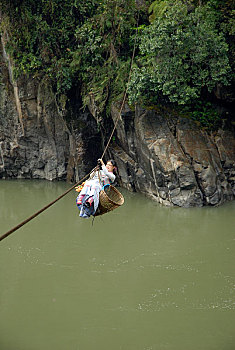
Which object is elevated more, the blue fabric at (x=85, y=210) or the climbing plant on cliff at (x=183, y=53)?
the climbing plant on cliff at (x=183, y=53)

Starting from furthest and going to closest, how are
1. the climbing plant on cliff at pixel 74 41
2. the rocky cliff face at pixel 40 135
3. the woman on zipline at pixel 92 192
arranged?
1. the rocky cliff face at pixel 40 135
2. the climbing plant on cliff at pixel 74 41
3. the woman on zipline at pixel 92 192

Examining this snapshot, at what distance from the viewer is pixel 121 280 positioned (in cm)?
663

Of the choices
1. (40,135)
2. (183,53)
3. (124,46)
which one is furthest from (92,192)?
(40,135)

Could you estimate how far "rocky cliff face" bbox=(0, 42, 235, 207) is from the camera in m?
9.37

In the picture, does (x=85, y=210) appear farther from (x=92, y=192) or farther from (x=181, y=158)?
(x=181, y=158)

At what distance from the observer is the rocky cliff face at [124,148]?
9367 mm

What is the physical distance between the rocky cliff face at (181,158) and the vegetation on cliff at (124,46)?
1.77 feet

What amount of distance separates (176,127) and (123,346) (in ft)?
18.2

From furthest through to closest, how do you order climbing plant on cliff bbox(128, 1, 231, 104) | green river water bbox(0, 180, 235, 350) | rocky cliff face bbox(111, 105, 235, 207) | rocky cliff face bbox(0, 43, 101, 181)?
rocky cliff face bbox(0, 43, 101, 181), rocky cliff face bbox(111, 105, 235, 207), climbing plant on cliff bbox(128, 1, 231, 104), green river water bbox(0, 180, 235, 350)

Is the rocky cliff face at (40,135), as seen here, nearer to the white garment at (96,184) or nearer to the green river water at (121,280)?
the green river water at (121,280)

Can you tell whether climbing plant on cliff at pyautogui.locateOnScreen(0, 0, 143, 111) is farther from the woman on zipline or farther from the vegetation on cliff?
the woman on zipline

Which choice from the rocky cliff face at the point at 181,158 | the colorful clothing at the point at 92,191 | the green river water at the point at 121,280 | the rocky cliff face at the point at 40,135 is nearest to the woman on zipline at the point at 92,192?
the colorful clothing at the point at 92,191

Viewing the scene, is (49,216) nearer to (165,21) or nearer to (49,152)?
(49,152)

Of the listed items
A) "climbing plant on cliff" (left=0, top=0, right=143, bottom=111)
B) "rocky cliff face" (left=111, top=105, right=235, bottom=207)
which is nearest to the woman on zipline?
"rocky cliff face" (left=111, top=105, right=235, bottom=207)
